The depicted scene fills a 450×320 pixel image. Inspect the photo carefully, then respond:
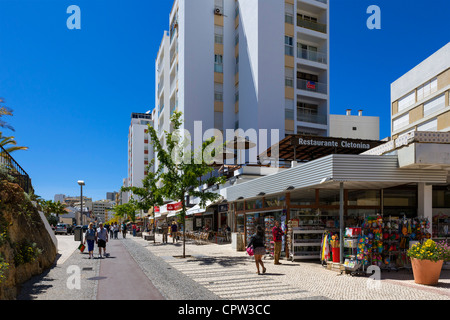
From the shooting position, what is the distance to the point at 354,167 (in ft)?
40.8

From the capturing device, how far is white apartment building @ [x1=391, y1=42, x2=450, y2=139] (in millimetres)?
38406

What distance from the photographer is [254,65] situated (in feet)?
129

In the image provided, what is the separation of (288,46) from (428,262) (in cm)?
3303

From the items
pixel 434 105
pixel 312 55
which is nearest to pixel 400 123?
pixel 434 105

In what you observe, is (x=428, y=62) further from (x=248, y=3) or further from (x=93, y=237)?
(x=93, y=237)

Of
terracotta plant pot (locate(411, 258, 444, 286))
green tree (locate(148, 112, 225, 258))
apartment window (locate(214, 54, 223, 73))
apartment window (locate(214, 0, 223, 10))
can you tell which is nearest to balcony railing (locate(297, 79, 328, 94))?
apartment window (locate(214, 54, 223, 73))

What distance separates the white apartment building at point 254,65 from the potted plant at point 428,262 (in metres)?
27.7

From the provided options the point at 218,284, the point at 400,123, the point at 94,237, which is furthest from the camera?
the point at 400,123

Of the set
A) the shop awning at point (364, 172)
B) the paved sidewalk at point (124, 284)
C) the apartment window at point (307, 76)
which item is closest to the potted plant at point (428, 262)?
the shop awning at point (364, 172)

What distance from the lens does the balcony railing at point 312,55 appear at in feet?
135

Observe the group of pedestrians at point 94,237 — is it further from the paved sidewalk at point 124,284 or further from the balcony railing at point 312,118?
the balcony railing at point 312,118

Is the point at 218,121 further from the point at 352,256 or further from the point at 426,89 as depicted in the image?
the point at 352,256

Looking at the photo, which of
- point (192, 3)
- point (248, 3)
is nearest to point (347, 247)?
point (248, 3)

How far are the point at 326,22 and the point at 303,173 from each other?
32.9 metres
